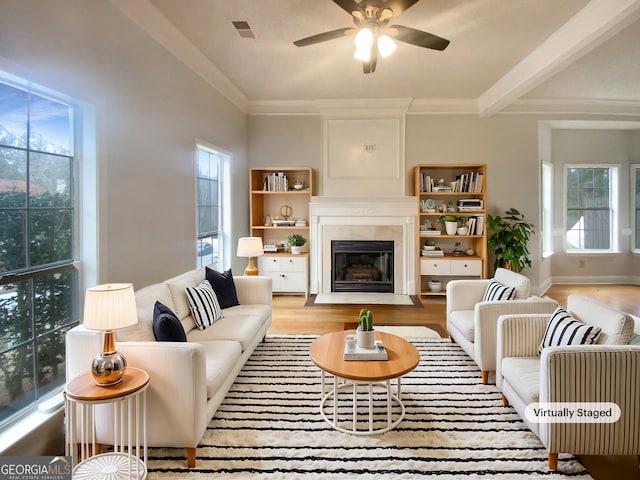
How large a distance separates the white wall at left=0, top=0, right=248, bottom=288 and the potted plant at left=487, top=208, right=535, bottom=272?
4227 millimetres

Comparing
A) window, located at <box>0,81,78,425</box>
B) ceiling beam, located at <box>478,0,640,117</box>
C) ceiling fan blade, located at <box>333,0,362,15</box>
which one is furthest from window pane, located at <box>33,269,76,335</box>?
ceiling beam, located at <box>478,0,640,117</box>

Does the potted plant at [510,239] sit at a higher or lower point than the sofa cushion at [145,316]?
higher

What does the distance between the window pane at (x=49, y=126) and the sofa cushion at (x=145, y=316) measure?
1021 mm

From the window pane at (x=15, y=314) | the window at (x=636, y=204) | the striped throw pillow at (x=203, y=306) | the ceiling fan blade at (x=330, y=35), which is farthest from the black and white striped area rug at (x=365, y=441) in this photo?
the window at (x=636, y=204)

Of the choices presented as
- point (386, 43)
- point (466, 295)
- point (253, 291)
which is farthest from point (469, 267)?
point (386, 43)

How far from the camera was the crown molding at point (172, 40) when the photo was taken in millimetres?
2770

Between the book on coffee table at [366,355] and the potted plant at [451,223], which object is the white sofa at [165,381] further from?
the potted plant at [451,223]

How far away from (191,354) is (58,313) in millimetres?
943

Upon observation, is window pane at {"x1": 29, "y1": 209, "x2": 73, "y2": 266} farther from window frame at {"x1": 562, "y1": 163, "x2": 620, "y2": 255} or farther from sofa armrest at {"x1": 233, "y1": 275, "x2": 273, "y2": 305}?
window frame at {"x1": 562, "y1": 163, "x2": 620, "y2": 255}

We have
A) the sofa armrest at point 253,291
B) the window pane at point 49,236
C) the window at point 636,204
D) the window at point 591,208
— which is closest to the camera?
the window pane at point 49,236

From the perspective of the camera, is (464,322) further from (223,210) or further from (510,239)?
(223,210)

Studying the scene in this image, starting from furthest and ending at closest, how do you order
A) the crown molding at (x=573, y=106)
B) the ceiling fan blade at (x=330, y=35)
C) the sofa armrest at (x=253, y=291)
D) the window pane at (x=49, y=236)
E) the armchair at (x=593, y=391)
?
the crown molding at (x=573, y=106)
the sofa armrest at (x=253, y=291)
the ceiling fan blade at (x=330, y=35)
the window pane at (x=49, y=236)
the armchair at (x=593, y=391)

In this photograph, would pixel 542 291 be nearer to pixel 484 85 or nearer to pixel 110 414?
pixel 484 85

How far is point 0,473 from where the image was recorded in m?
1.66
